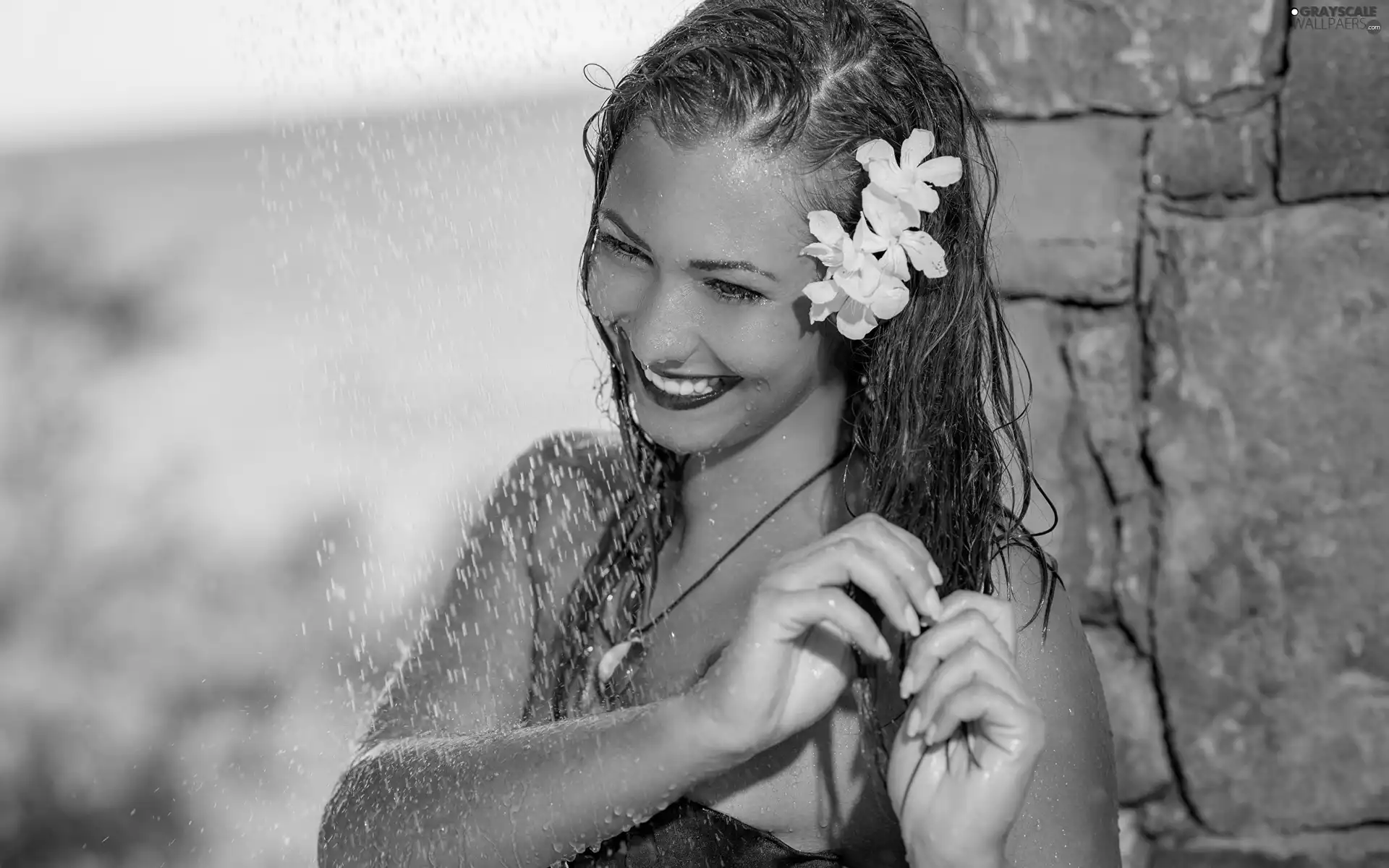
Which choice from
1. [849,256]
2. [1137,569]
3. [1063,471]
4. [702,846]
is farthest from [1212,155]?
[702,846]

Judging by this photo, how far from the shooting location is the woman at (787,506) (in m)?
1.44

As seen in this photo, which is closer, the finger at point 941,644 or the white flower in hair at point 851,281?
the finger at point 941,644

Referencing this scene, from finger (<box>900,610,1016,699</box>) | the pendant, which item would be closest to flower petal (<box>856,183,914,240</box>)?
finger (<box>900,610,1016,699</box>)

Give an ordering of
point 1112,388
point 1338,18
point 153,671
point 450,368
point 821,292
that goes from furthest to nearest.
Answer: point 450,368, point 153,671, point 1112,388, point 1338,18, point 821,292

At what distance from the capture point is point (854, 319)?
5.25 feet

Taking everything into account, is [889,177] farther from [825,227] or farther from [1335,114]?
[1335,114]

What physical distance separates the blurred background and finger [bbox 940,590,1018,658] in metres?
0.89

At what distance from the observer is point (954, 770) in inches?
53.6

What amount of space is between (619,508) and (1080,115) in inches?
36.2

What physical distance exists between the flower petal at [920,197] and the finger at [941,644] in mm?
480

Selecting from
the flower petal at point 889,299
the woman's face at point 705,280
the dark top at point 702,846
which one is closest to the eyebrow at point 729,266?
the woman's face at point 705,280

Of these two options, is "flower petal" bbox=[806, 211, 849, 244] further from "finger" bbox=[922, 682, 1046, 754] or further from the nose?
"finger" bbox=[922, 682, 1046, 754]

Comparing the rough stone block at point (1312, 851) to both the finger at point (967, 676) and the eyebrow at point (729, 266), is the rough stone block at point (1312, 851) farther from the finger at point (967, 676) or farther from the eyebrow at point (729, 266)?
the eyebrow at point (729, 266)

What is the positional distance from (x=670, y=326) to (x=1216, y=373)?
1008 millimetres
